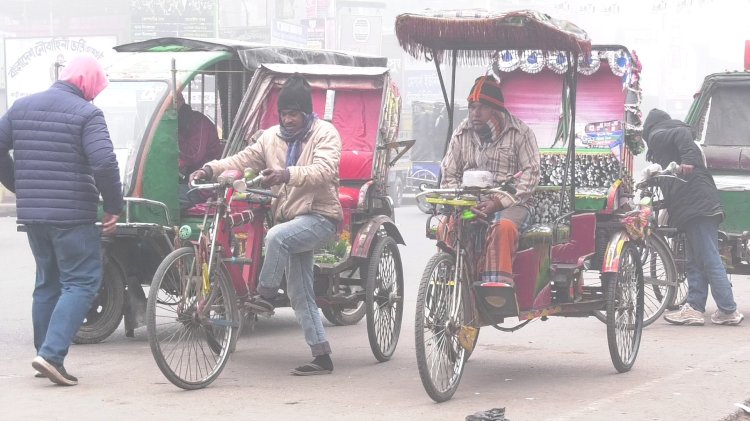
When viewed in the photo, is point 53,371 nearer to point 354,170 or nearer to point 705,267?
point 354,170

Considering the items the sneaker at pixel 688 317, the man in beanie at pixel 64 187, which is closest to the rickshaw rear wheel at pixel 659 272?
the sneaker at pixel 688 317

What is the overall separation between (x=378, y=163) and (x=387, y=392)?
2785 millimetres

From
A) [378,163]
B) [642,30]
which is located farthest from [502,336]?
[642,30]

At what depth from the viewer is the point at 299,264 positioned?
25.2ft

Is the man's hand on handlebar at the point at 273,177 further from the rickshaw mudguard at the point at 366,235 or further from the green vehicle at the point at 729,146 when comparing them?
the green vehicle at the point at 729,146

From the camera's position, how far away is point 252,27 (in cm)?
5625

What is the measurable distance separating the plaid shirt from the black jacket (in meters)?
3.19

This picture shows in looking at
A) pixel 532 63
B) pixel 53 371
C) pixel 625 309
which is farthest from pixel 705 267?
pixel 53 371

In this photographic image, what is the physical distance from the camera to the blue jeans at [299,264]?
745 centimetres

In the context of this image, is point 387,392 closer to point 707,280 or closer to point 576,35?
point 576,35

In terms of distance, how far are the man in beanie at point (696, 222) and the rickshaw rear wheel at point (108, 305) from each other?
4.62 meters

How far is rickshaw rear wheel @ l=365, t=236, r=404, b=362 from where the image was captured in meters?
8.32

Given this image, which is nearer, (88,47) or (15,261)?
(15,261)

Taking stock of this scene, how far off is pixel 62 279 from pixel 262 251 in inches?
53.1
